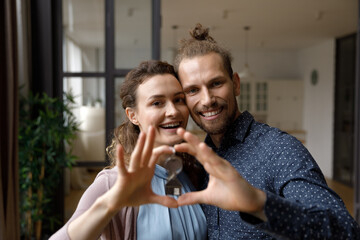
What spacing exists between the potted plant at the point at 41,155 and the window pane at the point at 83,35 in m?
0.31

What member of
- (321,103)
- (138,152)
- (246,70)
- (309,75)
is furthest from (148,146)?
(309,75)

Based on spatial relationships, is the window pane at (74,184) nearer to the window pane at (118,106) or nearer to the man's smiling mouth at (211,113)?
the window pane at (118,106)

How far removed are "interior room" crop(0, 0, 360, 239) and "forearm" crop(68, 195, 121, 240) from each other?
1.51m

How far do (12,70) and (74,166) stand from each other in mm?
899

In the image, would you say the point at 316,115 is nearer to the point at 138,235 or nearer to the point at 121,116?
the point at 121,116

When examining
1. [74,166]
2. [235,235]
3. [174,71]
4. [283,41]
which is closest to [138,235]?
[235,235]

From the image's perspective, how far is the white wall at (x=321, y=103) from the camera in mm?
7723

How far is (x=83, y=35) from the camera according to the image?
9.29ft

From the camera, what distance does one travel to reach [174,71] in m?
1.53

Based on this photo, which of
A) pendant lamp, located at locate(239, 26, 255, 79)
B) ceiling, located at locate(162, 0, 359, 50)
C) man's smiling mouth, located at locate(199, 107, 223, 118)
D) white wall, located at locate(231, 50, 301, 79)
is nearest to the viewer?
man's smiling mouth, located at locate(199, 107, 223, 118)

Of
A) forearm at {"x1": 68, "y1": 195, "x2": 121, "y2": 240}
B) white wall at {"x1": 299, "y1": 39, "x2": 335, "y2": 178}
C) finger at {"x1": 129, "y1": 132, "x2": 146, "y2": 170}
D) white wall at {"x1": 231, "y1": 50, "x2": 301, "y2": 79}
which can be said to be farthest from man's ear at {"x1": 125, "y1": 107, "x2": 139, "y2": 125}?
white wall at {"x1": 231, "y1": 50, "x2": 301, "y2": 79}

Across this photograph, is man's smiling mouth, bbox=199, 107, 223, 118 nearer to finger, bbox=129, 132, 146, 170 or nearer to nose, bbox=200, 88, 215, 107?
nose, bbox=200, 88, 215, 107

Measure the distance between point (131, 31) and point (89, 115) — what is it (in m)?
0.76

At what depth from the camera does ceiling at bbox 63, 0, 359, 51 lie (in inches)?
111
